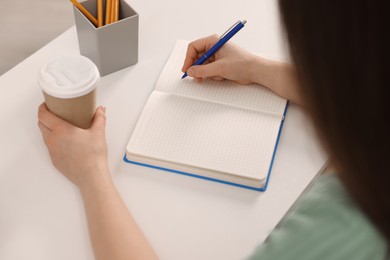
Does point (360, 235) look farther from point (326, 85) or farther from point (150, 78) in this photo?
point (150, 78)

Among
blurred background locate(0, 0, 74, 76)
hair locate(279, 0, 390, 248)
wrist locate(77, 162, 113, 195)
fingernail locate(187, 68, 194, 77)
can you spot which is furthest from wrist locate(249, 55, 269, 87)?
blurred background locate(0, 0, 74, 76)

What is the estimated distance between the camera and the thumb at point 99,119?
0.93 metres

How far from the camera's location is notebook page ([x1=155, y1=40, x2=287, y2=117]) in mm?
1007

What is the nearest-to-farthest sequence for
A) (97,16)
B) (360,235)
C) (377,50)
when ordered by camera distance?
(377,50) < (360,235) < (97,16)

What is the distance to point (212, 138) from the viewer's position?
94 cm

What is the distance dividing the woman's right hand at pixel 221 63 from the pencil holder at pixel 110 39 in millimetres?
114

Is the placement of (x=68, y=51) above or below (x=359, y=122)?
below

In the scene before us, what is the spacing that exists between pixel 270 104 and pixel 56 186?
405 millimetres

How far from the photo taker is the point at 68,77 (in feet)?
2.85

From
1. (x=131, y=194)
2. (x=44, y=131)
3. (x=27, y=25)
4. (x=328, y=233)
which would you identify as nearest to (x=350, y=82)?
(x=328, y=233)

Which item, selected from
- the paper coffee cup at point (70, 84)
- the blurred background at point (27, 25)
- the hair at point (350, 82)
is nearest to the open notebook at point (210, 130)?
the paper coffee cup at point (70, 84)

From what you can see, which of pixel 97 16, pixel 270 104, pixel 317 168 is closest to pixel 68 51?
pixel 97 16

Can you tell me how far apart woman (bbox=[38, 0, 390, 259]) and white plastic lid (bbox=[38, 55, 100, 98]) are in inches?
6.6

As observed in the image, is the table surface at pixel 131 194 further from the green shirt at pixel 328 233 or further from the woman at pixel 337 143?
the green shirt at pixel 328 233
